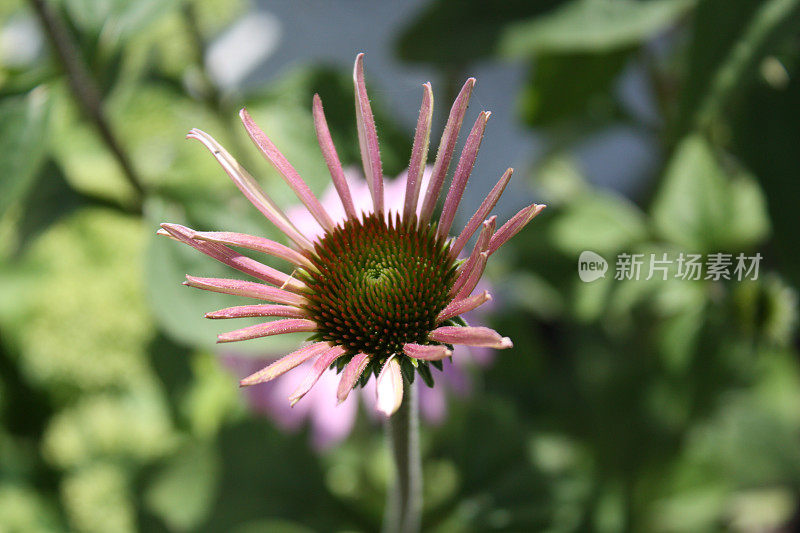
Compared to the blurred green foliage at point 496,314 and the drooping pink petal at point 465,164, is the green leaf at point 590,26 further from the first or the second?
the drooping pink petal at point 465,164

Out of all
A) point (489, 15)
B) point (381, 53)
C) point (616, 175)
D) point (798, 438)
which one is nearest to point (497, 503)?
point (489, 15)

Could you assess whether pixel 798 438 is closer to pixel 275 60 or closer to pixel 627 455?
pixel 627 455

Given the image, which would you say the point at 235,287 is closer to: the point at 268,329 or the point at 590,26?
the point at 268,329

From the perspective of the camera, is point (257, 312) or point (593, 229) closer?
point (257, 312)

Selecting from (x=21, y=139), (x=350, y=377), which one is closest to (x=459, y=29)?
(x=21, y=139)

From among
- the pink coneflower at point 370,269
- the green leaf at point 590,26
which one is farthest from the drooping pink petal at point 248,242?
the green leaf at point 590,26

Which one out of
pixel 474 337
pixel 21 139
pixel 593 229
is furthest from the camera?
pixel 593 229
